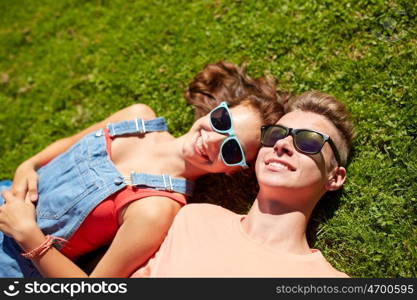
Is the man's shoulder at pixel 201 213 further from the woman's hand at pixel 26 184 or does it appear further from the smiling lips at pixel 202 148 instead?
the woman's hand at pixel 26 184

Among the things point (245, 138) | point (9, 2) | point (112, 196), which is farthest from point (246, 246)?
point (9, 2)

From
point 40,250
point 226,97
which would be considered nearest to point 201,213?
point 226,97

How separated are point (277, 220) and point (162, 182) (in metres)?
1.24

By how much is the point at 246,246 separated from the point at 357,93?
2.28 meters

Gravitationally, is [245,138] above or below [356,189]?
above

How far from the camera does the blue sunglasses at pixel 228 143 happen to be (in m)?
4.18

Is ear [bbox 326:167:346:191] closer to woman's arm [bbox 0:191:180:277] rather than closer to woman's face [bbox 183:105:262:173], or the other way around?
woman's face [bbox 183:105:262:173]

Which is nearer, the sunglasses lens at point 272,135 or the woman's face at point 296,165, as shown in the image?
the woman's face at point 296,165

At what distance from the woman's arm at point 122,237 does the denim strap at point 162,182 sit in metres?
0.15

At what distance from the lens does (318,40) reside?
A: 5.27 meters

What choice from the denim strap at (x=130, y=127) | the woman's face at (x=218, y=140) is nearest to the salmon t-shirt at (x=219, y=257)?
the woman's face at (x=218, y=140)

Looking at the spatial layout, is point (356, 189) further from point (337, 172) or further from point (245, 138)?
point (245, 138)

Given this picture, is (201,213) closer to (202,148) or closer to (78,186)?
(202,148)

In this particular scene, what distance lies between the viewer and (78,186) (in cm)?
446
